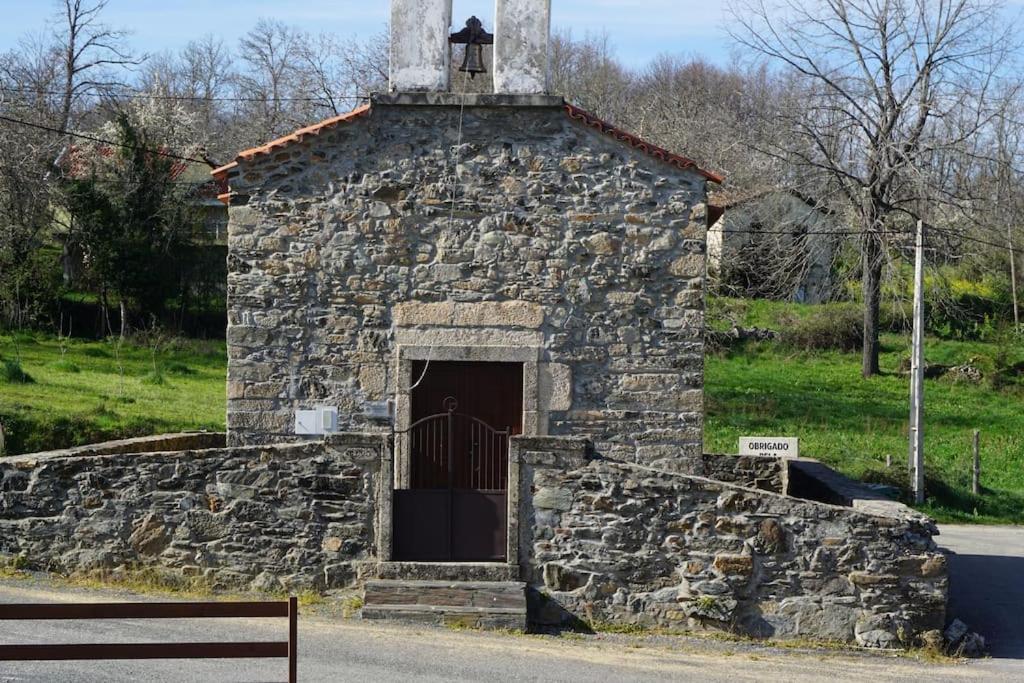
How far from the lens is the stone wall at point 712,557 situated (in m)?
10.7

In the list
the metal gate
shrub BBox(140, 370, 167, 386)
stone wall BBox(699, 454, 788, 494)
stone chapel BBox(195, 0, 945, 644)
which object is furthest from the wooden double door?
shrub BBox(140, 370, 167, 386)

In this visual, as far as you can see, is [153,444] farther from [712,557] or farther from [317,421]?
[712,557]

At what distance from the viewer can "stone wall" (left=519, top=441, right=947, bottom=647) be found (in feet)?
35.1

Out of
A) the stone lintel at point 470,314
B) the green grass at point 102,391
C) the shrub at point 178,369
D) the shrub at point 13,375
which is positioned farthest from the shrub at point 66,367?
the stone lintel at point 470,314

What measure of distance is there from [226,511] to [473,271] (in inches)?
141

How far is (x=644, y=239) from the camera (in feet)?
42.1

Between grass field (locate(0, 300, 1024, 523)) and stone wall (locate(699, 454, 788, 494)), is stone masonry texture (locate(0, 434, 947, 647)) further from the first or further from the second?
grass field (locate(0, 300, 1024, 523))

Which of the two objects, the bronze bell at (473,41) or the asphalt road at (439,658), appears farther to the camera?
the bronze bell at (473,41)

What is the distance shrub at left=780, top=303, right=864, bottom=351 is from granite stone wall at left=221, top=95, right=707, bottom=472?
19.1 metres

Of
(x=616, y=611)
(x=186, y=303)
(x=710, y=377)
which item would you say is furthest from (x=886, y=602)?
(x=186, y=303)

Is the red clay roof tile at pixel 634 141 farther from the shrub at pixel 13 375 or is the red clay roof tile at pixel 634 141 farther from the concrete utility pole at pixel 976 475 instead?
the shrub at pixel 13 375

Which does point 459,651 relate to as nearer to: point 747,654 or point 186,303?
point 747,654

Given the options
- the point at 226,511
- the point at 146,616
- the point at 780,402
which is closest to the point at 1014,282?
the point at 780,402

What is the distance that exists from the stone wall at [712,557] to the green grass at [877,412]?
9085mm
